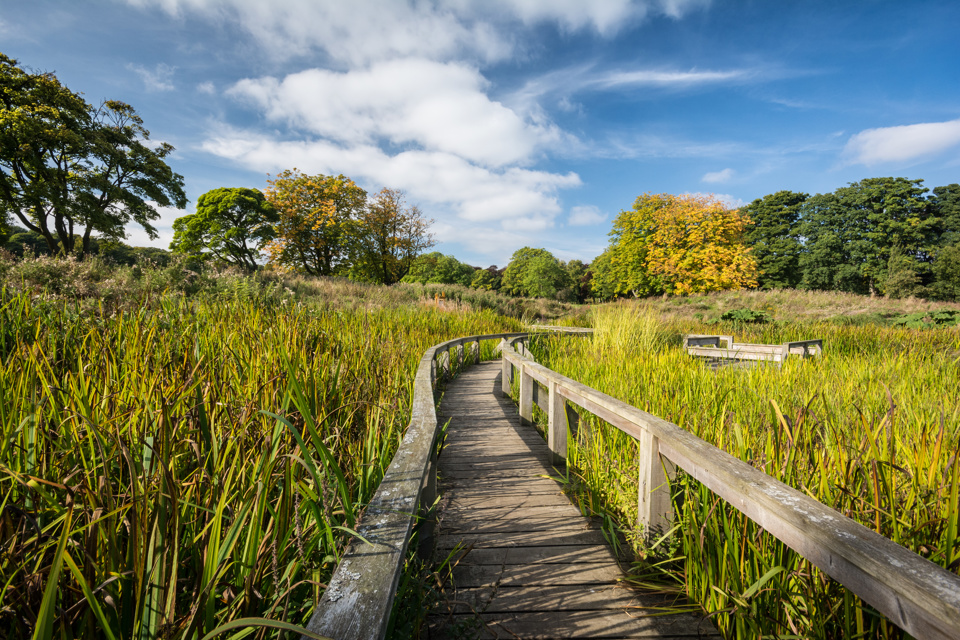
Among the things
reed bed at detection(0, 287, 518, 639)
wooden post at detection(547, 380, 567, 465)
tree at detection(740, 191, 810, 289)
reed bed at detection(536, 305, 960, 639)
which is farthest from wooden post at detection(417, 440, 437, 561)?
tree at detection(740, 191, 810, 289)

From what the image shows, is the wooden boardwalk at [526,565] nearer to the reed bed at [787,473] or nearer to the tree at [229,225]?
the reed bed at [787,473]

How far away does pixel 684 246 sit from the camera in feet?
107

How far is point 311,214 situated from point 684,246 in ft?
97.9

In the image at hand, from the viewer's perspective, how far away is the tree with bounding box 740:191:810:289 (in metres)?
40.7

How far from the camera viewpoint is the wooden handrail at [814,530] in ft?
2.62

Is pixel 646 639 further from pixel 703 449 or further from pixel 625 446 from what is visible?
pixel 625 446

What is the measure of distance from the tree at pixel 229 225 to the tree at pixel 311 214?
1749 millimetres

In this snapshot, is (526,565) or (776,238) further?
(776,238)

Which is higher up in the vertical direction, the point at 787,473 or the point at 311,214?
the point at 311,214

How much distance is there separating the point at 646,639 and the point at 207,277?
9.56 meters

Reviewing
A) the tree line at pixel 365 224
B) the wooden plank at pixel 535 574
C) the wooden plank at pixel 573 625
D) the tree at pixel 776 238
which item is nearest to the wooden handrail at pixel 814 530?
the wooden plank at pixel 535 574

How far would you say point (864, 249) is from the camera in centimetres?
3703

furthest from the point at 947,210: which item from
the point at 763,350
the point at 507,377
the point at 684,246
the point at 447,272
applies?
the point at 447,272

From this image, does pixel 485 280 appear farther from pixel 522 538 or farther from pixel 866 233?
pixel 522 538
